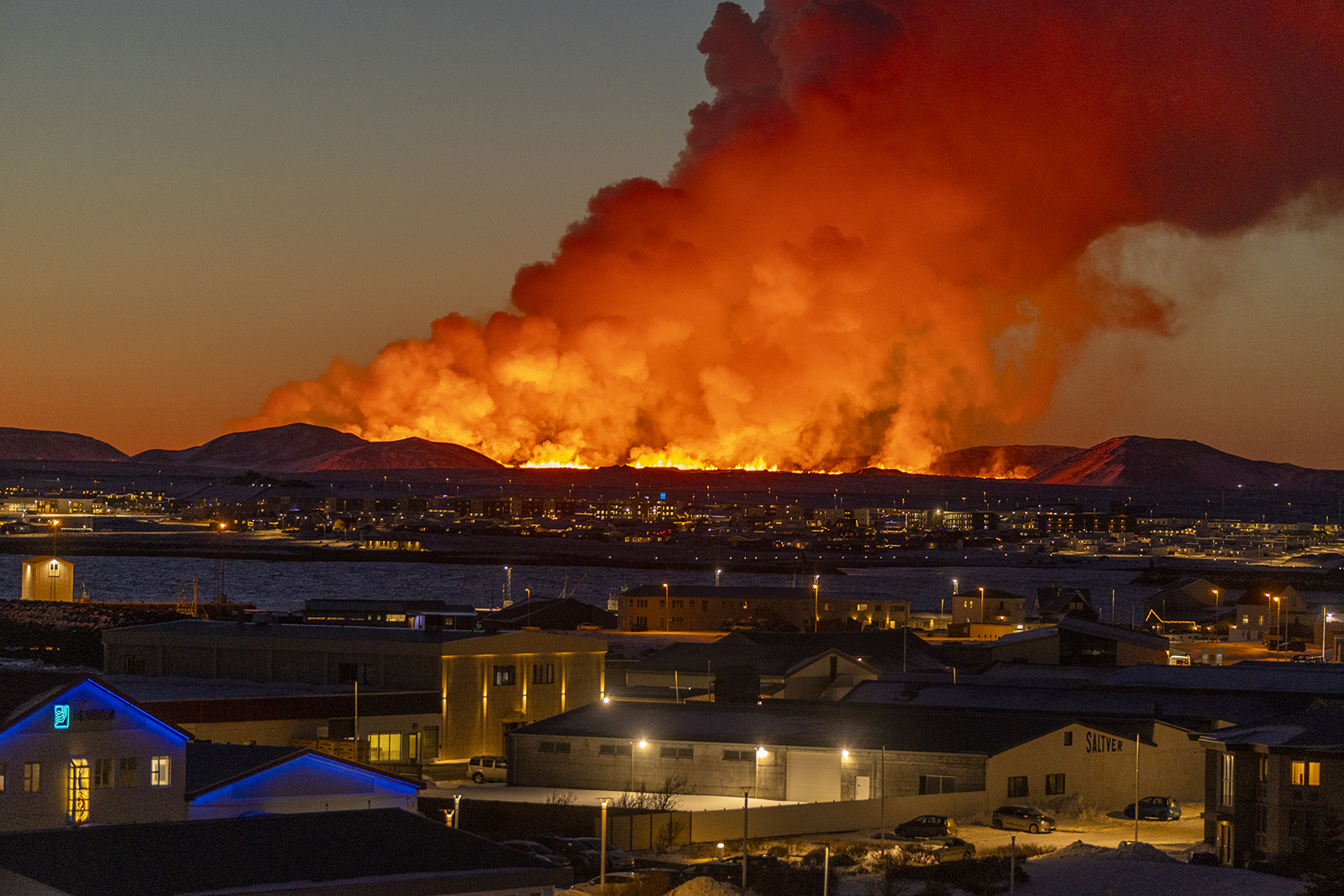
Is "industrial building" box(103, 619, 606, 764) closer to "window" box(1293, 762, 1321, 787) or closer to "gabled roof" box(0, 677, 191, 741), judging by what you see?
"gabled roof" box(0, 677, 191, 741)

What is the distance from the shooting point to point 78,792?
43.3ft

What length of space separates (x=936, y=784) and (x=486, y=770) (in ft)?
18.8

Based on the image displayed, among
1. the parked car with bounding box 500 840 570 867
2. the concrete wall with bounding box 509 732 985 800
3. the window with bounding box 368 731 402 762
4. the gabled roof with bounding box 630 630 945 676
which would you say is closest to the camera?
the parked car with bounding box 500 840 570 867

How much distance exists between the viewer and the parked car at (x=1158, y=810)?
19.6 metres

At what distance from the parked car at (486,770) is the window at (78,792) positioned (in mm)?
8773

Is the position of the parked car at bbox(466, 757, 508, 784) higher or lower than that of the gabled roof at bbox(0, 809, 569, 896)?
lower

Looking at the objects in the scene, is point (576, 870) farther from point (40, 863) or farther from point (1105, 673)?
point (1105, 673)

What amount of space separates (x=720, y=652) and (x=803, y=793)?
35.6ft

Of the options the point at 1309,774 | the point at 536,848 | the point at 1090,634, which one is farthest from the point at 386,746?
the point at 1090,634

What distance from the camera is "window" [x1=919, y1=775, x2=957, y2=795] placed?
64.1 ft

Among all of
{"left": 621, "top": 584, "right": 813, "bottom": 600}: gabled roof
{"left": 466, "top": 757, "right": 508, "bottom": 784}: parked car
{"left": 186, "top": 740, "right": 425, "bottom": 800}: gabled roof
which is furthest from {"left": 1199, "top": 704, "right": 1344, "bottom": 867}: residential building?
{"left": 621, "top": 584, "right": 813, "bottom": 600}: gabled roof

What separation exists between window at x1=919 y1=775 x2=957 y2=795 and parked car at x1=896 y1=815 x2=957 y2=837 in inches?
62.5

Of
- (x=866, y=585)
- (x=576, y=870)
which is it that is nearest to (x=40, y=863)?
(x=576, y=870)

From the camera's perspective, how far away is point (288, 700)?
21406mm
